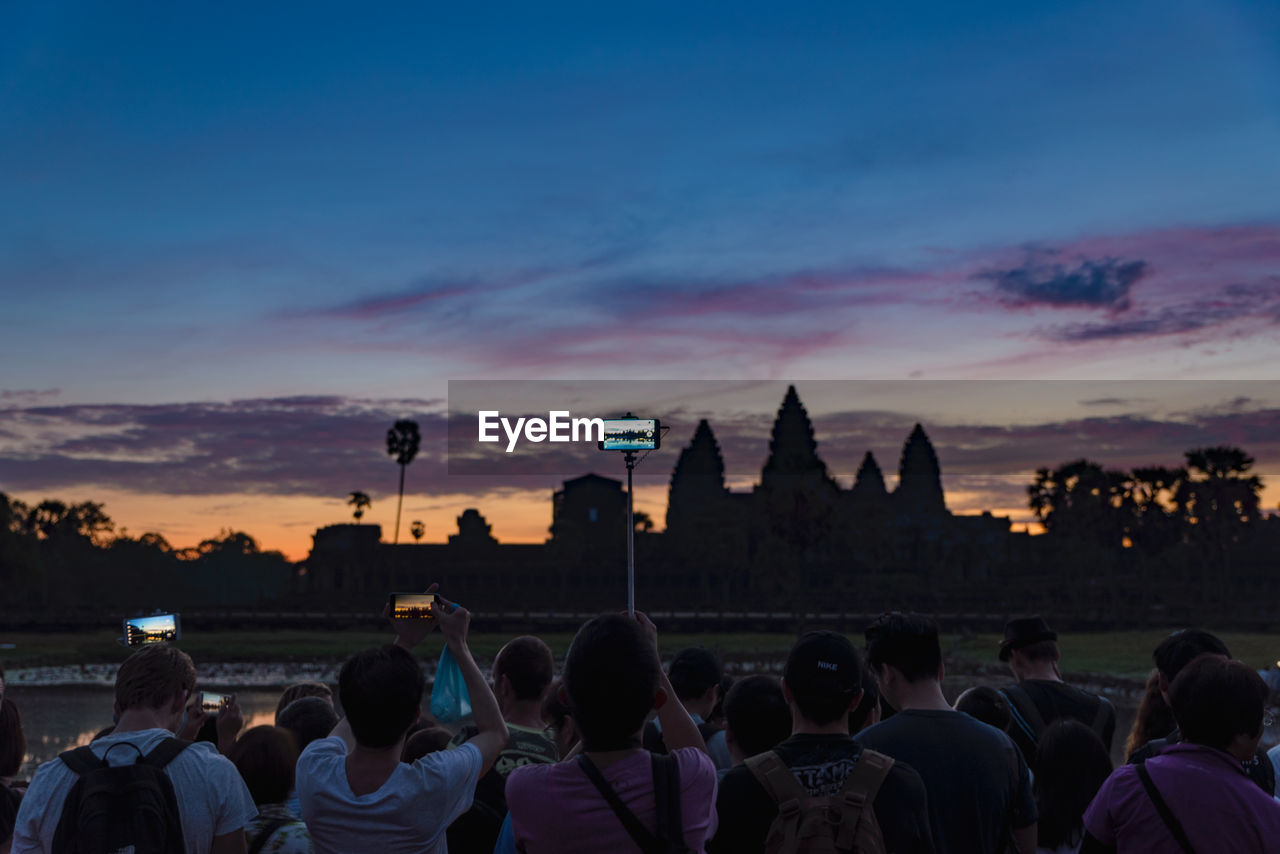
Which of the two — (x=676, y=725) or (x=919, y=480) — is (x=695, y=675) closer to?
(x=676, y=725)

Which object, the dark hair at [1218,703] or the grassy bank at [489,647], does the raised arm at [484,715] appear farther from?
the grassy bank at [489,647]

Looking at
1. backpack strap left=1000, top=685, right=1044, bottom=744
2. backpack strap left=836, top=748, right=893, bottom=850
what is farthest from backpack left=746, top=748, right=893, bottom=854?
backpack strap left=1000, top=685, right=1044, bottom=744

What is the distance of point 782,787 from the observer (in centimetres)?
349

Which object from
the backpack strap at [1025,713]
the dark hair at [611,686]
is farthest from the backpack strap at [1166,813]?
the backpack strap at [1025,713]

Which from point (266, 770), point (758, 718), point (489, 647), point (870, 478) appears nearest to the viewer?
point (758, 718)

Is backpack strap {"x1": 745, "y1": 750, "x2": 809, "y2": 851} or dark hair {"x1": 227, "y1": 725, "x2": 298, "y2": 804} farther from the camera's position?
dark hair {"x1": 227, "y1": 725, "x2": 298, "y2": 804}

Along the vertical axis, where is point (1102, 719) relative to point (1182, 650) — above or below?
below

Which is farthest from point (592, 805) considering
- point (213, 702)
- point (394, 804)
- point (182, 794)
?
point (213, 702)

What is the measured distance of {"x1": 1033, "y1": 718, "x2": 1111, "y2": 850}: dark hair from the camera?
512 centimetres

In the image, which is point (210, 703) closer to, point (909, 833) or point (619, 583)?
point (909, 833)

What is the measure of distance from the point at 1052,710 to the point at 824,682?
2691 mm

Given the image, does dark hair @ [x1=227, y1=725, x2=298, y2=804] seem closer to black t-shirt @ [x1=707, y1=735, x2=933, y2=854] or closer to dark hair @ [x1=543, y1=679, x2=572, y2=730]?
dark hair @ [x1=543, y1=679, x2=572, y2=730]

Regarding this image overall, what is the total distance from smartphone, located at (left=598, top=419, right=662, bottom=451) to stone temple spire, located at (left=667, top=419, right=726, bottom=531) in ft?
332

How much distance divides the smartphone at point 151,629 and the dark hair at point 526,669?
1.56 metres
